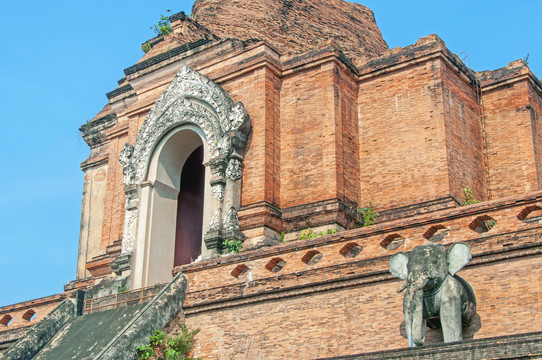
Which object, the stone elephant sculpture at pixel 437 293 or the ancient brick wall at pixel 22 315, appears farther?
the ancient brick wall at pixel 22 315

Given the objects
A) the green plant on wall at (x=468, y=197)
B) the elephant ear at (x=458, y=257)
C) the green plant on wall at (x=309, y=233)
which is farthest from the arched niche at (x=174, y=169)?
the elephant ear at (x=458, y=257)

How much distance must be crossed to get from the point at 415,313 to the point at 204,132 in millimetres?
8657

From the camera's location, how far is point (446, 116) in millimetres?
17719

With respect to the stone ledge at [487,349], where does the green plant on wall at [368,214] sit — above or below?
above

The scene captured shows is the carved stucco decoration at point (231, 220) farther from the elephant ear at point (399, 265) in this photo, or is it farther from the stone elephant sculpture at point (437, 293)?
the stone elephant sculpture at point (437, 293)

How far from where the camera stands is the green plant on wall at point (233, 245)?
17.1 metres

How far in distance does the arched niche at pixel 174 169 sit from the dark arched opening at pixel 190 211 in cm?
99

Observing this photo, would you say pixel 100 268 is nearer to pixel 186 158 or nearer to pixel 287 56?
pixel 186 158

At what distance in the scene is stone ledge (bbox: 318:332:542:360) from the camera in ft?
30.9

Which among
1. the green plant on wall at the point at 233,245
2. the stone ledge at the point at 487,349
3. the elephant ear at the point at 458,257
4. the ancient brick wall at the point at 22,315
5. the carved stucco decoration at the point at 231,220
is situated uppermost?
the carved stucco decoration at the point at 231,220

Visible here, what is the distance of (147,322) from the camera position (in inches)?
550

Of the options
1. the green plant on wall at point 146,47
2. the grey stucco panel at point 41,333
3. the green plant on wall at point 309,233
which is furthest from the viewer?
the green plant on wall at point 146,47

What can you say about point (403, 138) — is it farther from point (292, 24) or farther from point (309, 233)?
point (292, 24)

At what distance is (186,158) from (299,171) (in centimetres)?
350
